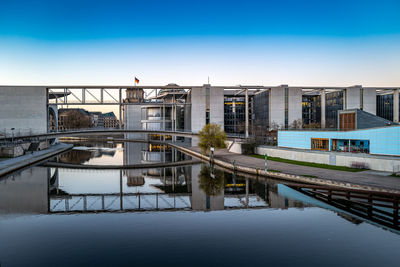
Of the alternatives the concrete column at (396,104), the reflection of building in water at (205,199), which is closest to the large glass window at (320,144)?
the reflection of building in water at (205,199)

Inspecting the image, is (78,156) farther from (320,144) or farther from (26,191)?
(320,144)

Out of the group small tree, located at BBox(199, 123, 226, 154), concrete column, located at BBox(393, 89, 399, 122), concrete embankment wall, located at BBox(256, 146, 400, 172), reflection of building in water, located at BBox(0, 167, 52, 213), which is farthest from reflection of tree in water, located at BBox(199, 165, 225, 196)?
concrete column, located at BBox(393, 89, 399, 122)

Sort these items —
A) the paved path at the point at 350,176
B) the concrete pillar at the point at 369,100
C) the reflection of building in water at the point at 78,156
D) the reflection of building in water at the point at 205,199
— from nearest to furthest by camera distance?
the reflection of building in water at the point at 205,199, the paved path at the point at 350,176, the reflection of building in water at the point at 78,156, the concrete pillar at the point at 369,100

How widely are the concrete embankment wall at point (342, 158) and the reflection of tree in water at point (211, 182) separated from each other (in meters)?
9.24

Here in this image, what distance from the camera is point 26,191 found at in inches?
987

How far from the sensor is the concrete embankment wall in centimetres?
2545


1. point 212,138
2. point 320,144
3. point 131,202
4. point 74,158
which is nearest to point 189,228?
point 131,202

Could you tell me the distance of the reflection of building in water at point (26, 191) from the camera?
66.8 ft

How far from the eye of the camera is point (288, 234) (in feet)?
48.8

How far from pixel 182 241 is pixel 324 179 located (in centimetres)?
1481

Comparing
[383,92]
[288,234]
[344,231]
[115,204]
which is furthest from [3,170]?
[383,92]

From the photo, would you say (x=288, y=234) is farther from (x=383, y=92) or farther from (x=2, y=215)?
(x=383, y=92)

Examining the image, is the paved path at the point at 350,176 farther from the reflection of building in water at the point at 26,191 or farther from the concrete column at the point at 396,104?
the concrete column at the point at 396,104

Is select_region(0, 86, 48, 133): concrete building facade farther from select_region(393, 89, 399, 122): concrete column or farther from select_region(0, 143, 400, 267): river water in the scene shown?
select_region(393, 89, 399, 122): concrete column
